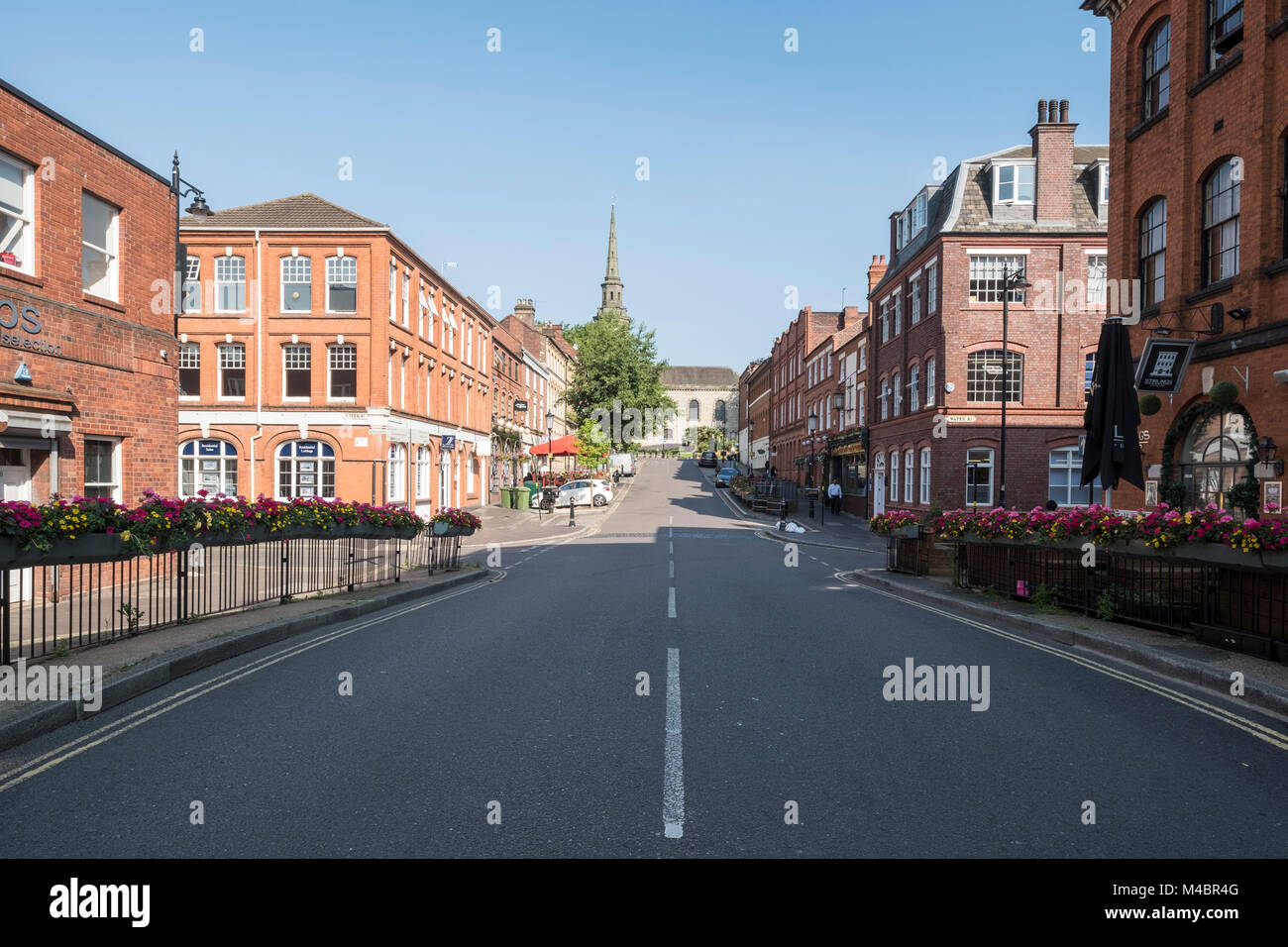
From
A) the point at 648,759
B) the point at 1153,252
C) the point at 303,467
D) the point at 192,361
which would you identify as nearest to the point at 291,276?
the point at 192,361

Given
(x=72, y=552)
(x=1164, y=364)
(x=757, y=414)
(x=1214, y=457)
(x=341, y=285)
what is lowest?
(x=72, y=552)

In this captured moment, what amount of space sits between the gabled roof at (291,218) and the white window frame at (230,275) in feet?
4.02

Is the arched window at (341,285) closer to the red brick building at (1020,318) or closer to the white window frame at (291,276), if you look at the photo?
the white window frame at (291,276)

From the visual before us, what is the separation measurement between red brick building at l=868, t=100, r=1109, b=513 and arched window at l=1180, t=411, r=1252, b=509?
44.9ft

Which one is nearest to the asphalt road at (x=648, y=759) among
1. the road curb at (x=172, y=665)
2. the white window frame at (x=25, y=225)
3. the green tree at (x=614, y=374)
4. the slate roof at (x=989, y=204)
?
the road curb at (x=172, y=665)

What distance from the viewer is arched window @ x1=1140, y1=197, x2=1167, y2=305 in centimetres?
1603

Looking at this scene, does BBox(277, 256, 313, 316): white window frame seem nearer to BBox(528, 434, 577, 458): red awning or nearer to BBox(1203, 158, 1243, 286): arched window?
BBox(528, 434, 577, 458): red awning

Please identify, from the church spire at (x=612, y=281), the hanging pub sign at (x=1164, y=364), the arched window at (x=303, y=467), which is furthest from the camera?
the church spire at (x=612, y=281)

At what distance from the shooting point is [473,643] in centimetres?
938

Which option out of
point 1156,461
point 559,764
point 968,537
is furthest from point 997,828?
point 1156,461

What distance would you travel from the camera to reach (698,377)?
539 feet

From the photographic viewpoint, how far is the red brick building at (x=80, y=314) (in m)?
11.9

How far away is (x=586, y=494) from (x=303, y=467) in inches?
622

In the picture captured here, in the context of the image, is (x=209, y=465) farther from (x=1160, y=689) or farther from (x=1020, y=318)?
(x=1160, y=689)
